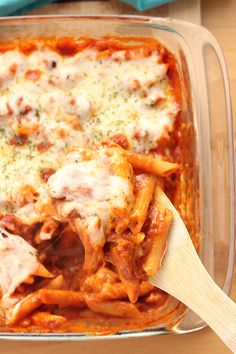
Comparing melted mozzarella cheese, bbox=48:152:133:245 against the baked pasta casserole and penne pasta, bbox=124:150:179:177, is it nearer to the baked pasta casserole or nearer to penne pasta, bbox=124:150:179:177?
the baked pasta casserole

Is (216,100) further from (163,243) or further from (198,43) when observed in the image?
(163,243)

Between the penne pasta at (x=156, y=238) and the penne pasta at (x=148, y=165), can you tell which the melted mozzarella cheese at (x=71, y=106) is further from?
the penne pasta at (x=156, y=238)

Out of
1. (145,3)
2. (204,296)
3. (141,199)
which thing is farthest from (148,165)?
(145,3)

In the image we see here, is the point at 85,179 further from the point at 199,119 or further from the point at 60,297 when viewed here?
the point at 199,119

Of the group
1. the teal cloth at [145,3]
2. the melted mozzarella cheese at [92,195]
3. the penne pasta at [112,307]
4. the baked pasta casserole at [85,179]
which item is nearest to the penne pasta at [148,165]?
the baked pasta casserole at [85,179]

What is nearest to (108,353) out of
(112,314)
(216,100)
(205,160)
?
(112,314)

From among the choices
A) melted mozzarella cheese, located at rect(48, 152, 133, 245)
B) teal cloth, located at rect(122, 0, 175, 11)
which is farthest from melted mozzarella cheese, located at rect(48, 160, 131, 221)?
teal cloth, located at rect(122, 0, 175, 11)
